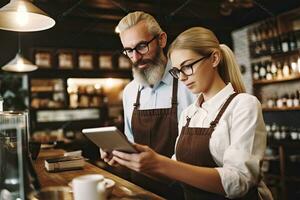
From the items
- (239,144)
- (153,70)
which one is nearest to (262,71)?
(153,70)

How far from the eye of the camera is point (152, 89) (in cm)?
231

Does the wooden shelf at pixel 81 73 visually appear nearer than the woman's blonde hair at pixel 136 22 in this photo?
No

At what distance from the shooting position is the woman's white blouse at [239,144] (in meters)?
1.32

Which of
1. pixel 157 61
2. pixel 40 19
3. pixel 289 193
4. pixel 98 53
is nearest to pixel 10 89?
pixel 98 53

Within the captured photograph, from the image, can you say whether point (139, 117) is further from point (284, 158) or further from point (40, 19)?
point (284, 158)

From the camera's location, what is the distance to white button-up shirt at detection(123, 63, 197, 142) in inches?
85.0

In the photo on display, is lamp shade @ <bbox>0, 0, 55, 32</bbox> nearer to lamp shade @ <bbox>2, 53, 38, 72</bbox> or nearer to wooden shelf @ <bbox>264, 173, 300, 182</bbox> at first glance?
lamp shade @ <bbox>2, 53, 38, 72</bbox>

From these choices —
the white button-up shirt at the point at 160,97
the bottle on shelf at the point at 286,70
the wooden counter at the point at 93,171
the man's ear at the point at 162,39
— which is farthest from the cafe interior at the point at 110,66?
the wooden counter at the point at 93,171

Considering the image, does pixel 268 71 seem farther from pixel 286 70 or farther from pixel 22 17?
pixel 22 17

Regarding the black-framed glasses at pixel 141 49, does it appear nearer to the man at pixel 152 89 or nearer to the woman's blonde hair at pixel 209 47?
the man at pixel 152 89

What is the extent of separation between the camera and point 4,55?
579 centimetres

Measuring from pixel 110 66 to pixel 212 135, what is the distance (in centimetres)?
542

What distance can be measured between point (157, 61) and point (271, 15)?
4115 millimetres

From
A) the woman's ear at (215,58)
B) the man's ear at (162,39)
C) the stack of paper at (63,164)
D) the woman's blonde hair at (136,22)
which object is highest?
the woman's blonde hair at (136,22)
